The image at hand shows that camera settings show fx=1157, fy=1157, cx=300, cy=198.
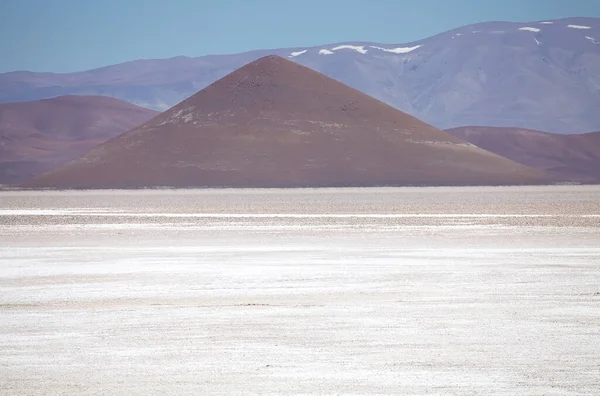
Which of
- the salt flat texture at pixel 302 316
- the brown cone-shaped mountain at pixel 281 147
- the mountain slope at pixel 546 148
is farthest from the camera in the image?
the mountain slope at pixel 546 148

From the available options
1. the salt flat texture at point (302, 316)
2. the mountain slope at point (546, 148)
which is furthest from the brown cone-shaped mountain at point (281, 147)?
the salt flat texture at point (302, 316)

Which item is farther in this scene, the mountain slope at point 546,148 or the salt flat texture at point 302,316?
the mountain slope at point 546,148

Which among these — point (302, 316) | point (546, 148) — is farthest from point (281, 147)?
point (302, 316)

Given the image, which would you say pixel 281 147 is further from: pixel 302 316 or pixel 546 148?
pixel 302 316

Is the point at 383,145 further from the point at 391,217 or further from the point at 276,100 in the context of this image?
the point at 391,217

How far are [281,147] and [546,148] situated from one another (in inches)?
3188

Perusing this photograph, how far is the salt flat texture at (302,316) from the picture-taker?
8969 mm

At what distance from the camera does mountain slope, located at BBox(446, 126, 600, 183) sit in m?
184

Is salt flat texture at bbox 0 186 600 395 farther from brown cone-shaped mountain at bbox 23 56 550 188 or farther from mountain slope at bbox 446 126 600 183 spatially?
mountain slope at bbox 446 126 600 183

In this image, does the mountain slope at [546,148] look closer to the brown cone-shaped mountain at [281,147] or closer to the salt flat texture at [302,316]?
the brown cone-shaped mountain at [281,147]

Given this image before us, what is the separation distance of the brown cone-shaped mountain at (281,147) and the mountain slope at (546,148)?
2133 inches

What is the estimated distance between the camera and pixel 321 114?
436ft

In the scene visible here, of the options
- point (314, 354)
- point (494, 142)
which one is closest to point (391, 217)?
point (314, 354)

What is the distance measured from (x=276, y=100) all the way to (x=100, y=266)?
115895 mm
